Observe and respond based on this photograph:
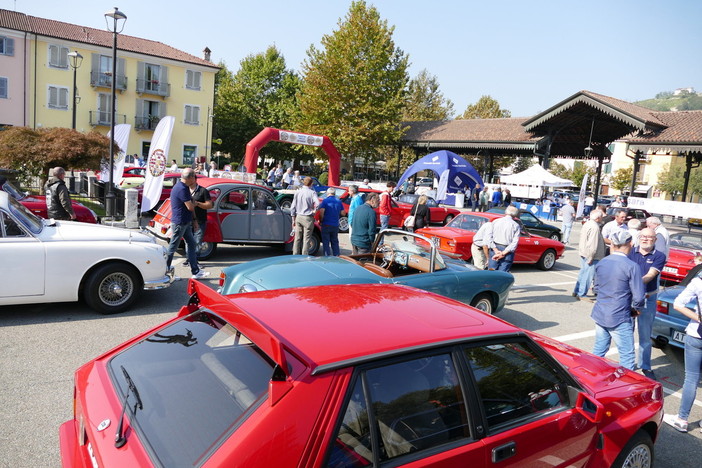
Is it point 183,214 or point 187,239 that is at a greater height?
point 183,214

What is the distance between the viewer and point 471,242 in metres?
11.7

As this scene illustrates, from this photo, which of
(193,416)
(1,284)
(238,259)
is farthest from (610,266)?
(238,259)

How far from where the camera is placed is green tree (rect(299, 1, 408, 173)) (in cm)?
3634

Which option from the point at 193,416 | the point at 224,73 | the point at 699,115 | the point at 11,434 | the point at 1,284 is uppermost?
the point at 224,73

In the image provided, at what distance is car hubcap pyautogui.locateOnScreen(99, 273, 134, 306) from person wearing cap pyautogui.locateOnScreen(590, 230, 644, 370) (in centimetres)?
580

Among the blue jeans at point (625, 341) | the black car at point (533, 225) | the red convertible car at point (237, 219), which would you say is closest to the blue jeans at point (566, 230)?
the black car at point (533, 225)

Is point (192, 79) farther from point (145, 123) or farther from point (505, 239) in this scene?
point (505, 239)

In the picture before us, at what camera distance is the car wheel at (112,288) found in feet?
21.0

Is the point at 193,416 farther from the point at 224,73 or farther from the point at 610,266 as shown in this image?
the point at 224,73

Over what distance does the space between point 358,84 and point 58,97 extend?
883 inches

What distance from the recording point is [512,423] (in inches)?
102

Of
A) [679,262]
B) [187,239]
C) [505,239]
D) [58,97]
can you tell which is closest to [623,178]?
[679,262]

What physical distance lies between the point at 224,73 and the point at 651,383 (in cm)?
6647

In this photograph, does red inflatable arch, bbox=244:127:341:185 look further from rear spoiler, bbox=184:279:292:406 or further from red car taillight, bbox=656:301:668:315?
rear spoiler, bbox=184:279:292:406
